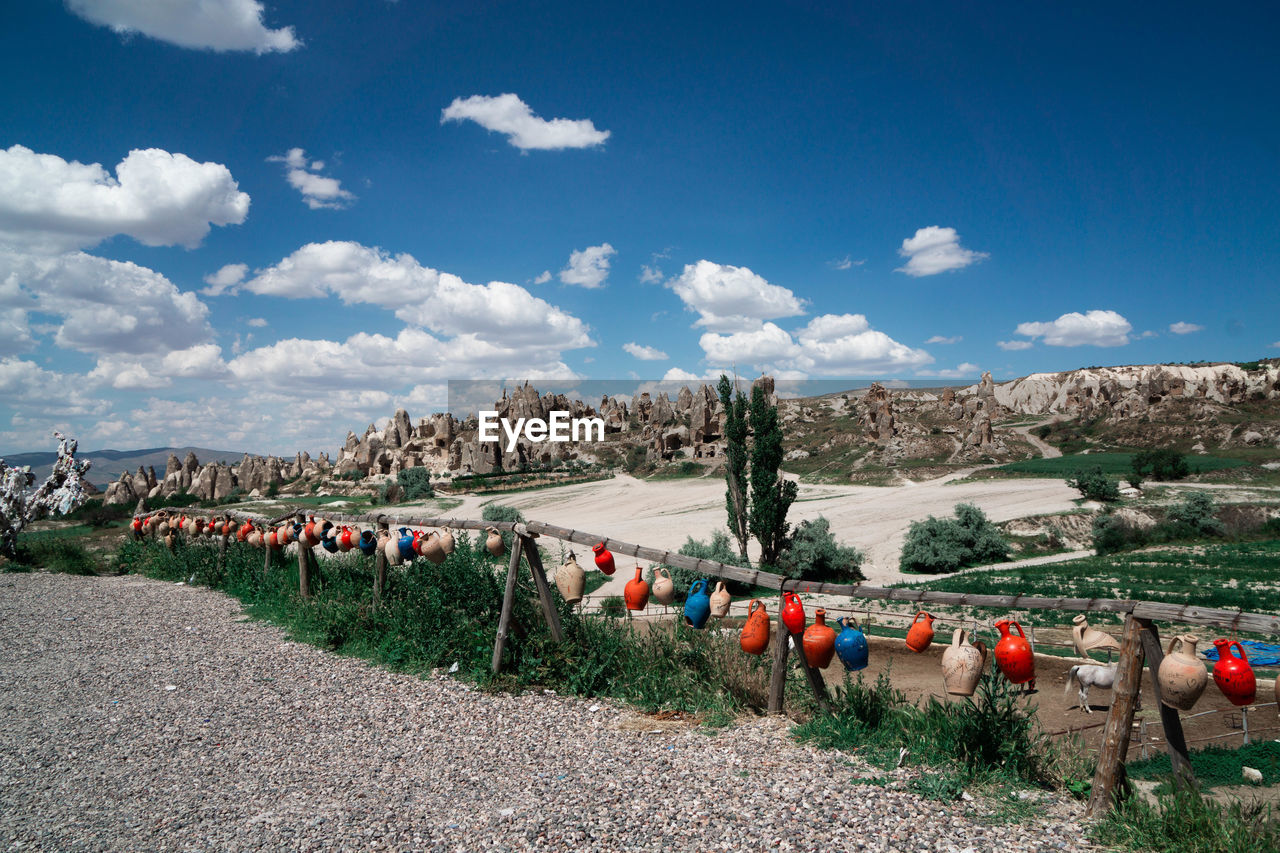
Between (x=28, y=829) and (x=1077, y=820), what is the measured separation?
5.95 meters

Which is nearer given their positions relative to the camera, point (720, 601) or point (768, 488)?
point (720, 601)

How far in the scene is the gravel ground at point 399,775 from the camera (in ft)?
12.5

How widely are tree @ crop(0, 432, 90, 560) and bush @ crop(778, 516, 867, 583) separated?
1731cm

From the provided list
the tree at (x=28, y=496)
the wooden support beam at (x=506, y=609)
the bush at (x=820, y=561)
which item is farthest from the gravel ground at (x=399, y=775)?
the bush at (x=820, y=561)

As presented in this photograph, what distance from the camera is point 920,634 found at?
15.4ft

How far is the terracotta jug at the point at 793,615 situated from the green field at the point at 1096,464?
3607cm

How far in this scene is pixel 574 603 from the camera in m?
6.70

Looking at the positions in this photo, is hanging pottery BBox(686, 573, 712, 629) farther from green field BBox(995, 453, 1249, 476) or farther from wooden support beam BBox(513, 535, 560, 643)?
green field BBox(995, 453, 1249, 476)

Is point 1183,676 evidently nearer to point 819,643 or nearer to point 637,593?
point 819,643

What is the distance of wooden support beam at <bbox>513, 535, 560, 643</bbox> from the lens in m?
6.46

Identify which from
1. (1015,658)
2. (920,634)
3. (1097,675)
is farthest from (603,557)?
(1097,675)

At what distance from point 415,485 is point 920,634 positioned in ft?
139

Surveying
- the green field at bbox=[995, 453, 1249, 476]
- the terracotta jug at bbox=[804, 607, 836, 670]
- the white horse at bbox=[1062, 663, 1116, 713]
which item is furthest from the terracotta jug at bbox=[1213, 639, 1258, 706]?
the green field at bbox=[995, 453, 1249, 476]

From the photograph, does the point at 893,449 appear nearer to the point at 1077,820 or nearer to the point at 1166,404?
the point at 1166,404
